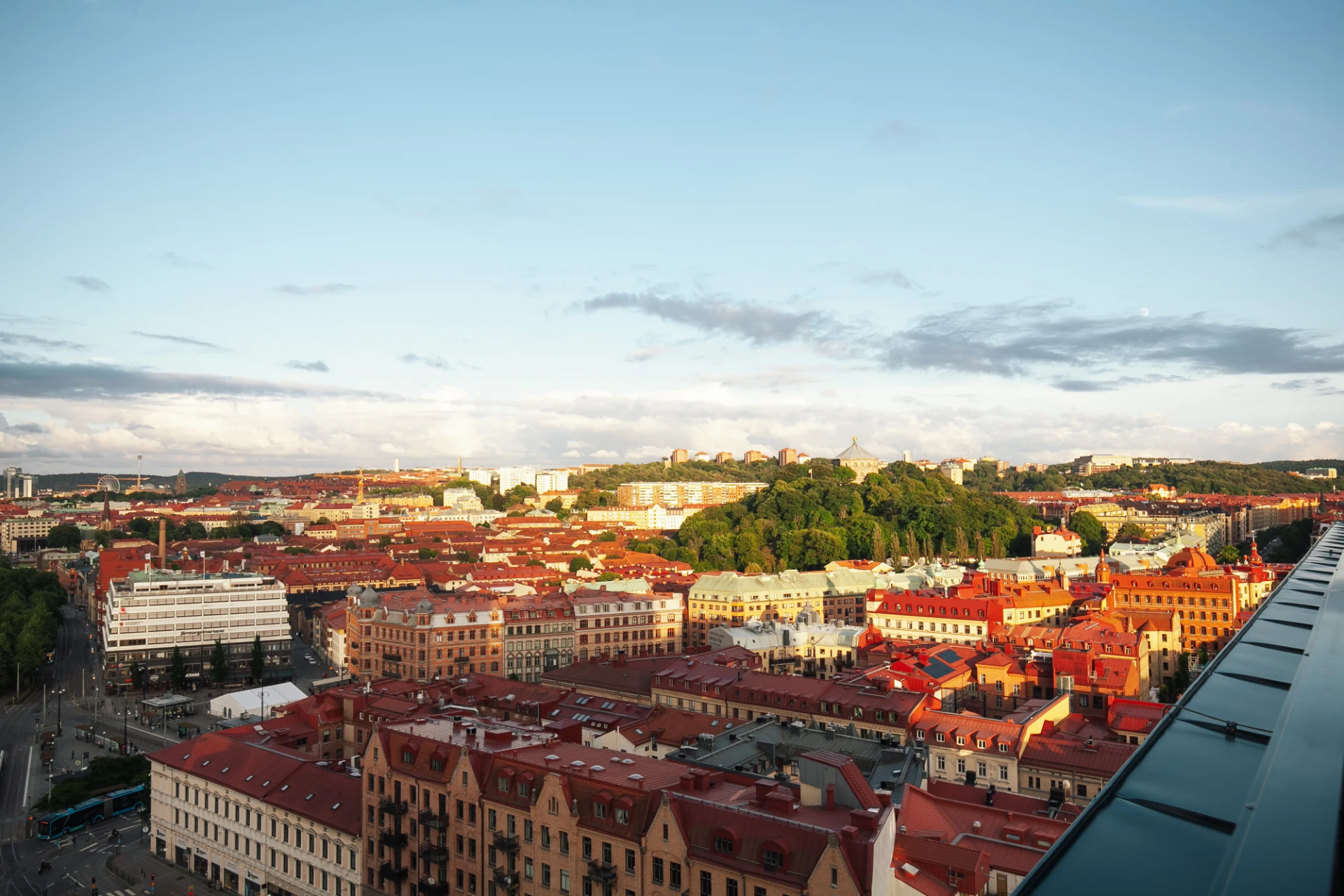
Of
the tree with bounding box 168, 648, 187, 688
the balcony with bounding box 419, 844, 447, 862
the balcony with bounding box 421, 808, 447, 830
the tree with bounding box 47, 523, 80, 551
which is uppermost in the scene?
the tree with bounding box 47, 523, 80, 551

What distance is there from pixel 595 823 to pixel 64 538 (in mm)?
146833

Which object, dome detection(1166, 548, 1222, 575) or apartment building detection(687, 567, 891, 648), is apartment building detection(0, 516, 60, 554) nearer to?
apartment building detection(687, 567, 891, 648)

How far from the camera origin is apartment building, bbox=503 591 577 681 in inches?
2331

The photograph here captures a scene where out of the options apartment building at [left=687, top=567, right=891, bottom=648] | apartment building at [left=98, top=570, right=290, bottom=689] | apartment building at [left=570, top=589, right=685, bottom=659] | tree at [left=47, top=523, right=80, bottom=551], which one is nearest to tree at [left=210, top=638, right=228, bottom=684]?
apartment building at [left=98, top=570, right=290, bottom=689]

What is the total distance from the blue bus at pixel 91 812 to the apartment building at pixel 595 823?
18480mm

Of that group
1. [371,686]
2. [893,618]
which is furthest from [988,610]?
[371,686]

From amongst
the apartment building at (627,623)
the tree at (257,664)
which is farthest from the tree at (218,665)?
the apartment building at (627,623)

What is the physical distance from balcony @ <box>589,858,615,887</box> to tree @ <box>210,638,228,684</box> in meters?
51.2

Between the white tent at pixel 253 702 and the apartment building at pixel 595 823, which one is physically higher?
the apartment building at pixel 595 823

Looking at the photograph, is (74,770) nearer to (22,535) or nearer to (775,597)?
(775,597)

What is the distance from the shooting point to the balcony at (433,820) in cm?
2720

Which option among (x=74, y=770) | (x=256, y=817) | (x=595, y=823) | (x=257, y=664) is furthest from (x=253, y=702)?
(x=595, y=823)

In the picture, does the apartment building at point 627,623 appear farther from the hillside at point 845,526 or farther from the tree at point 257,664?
the hillside at point 845,526

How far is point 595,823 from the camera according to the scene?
76.2 ft
